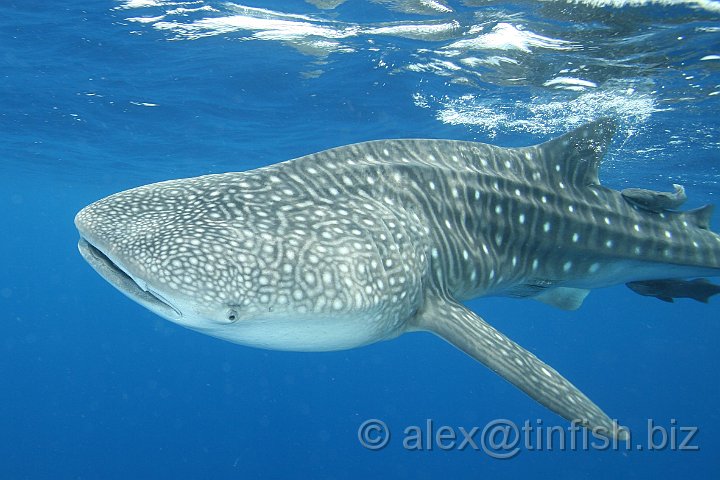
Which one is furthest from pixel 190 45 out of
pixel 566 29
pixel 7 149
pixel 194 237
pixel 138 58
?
pixel 7 149

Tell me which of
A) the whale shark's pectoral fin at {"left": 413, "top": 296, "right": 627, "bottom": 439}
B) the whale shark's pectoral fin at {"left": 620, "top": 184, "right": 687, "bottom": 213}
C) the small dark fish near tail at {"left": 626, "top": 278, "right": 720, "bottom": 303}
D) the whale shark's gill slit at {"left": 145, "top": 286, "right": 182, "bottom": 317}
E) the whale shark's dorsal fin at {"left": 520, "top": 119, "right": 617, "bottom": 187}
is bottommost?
the small dark fish near tail at {"left": 626, "top": 278, "right": 720, "bottom": 303}

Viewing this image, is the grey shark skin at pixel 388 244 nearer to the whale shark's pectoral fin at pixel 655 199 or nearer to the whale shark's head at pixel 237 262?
the whale shark's head at pixel 237 262

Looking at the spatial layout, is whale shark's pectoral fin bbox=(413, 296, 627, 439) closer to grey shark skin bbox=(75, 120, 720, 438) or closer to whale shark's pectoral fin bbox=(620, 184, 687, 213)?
grey shark skin bbox=(75, 120, 720, 438)

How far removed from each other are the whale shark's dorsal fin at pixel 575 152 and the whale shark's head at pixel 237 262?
2.86 metres

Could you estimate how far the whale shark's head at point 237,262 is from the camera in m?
3.10

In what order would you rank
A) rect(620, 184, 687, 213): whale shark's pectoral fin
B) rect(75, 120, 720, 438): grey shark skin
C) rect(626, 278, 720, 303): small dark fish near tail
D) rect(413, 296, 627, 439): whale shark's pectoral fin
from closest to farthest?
rect(75, 120, 720, 438): grey shark skin < rect(413, 296, 627, 439): whale shark's pectoral fin < rect(620, 184, 687, 213): whale shark's pectoral fin < rect(626, 278, 720, 303): small dark fish near tail

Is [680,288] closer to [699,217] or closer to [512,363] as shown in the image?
[699,217]

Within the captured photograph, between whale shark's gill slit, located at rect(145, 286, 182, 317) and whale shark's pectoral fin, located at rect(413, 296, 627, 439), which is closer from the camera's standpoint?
whale shark's gill slit, located at rect(145, 286, 182, 317)

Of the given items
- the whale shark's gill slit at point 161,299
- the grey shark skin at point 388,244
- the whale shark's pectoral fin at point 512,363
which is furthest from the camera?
the whale shark's pectoral fin at point 512,363

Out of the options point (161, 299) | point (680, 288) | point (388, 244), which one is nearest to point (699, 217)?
point (680, 288)

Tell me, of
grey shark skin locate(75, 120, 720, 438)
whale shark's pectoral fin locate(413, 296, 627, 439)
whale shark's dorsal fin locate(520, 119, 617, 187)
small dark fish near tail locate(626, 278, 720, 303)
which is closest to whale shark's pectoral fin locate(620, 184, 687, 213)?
grey shark skin locate(75, 120, 720, 438)

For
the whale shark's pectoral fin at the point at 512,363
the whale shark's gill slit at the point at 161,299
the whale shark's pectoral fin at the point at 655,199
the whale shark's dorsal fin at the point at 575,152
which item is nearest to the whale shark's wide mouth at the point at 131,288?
the whale shark's gill slit at the point at 161,299

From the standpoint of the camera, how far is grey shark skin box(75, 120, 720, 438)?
10.6 feet

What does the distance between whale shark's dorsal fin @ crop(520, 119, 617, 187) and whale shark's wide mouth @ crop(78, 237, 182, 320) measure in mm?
4254
